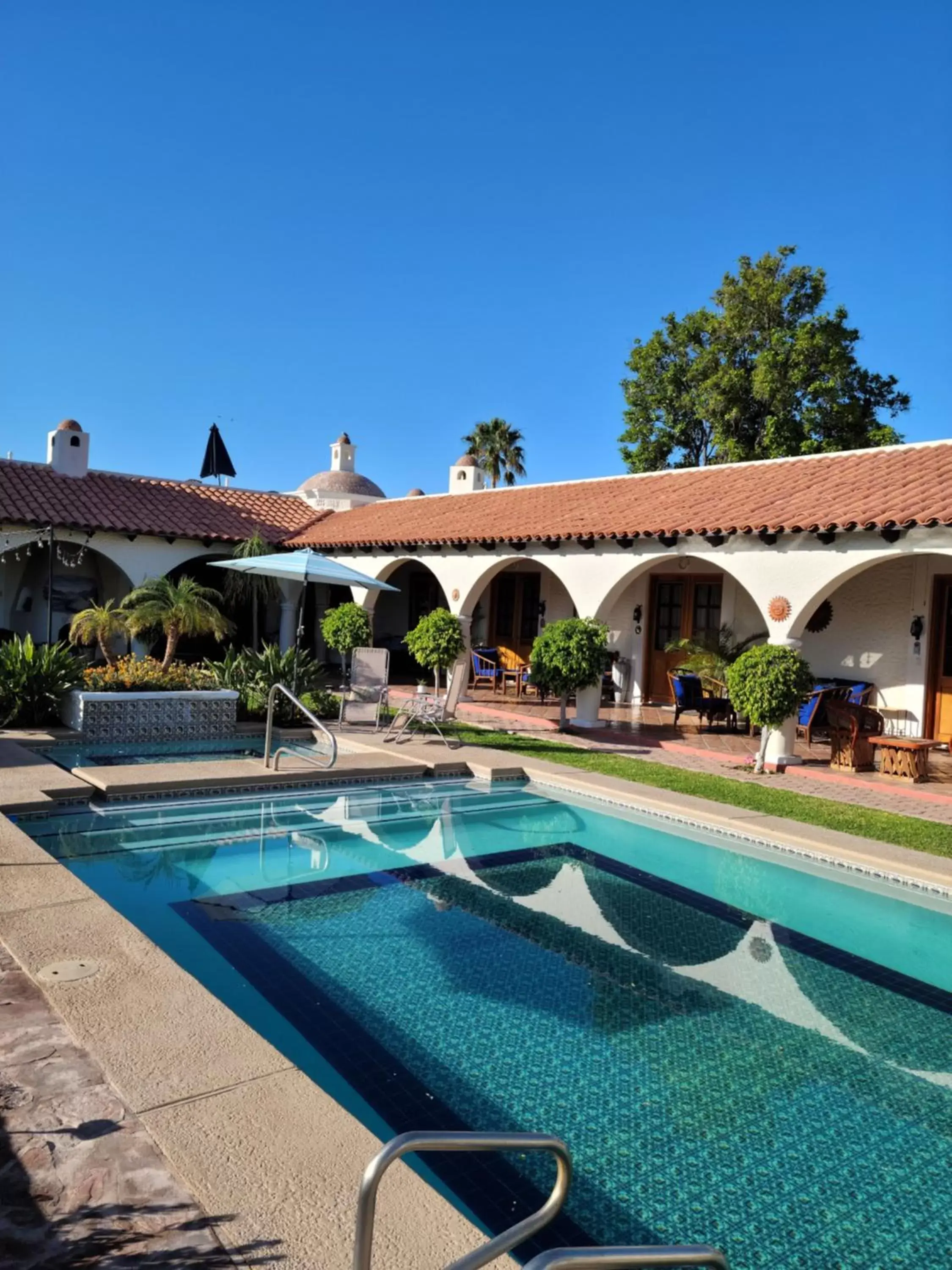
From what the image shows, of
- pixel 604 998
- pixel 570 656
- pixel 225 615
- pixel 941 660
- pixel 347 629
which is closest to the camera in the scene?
pixel 604 998

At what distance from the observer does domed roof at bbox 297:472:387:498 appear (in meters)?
34.7

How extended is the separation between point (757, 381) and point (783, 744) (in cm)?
2002

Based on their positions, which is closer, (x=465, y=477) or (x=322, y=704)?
(x=322, y=704)

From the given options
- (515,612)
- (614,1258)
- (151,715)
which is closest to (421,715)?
(151,715)

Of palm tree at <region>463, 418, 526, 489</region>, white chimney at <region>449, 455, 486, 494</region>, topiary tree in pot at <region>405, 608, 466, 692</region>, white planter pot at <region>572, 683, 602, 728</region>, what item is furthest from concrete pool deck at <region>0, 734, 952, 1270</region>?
palm tree at <region>463, 418, 526, 489</region>

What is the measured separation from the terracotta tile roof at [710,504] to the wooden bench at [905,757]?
2995mm

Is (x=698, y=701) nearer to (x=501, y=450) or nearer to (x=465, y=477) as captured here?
(x=465, y=477)

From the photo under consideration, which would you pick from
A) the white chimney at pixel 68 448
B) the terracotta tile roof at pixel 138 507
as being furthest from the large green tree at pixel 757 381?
the white chimney at pixel 68 448

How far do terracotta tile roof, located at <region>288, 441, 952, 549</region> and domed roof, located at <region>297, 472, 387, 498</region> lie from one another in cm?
1213

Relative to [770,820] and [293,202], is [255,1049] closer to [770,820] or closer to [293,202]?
[770,820]

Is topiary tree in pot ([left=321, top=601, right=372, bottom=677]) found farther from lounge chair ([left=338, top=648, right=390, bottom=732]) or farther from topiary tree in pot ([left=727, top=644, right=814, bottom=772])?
topiary tree in pot ([left=727, top=644, right=814, bottom=772])

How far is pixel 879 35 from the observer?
15359 mm

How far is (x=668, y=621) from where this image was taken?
62.6ft

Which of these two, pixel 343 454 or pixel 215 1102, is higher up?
pixel 343 454
